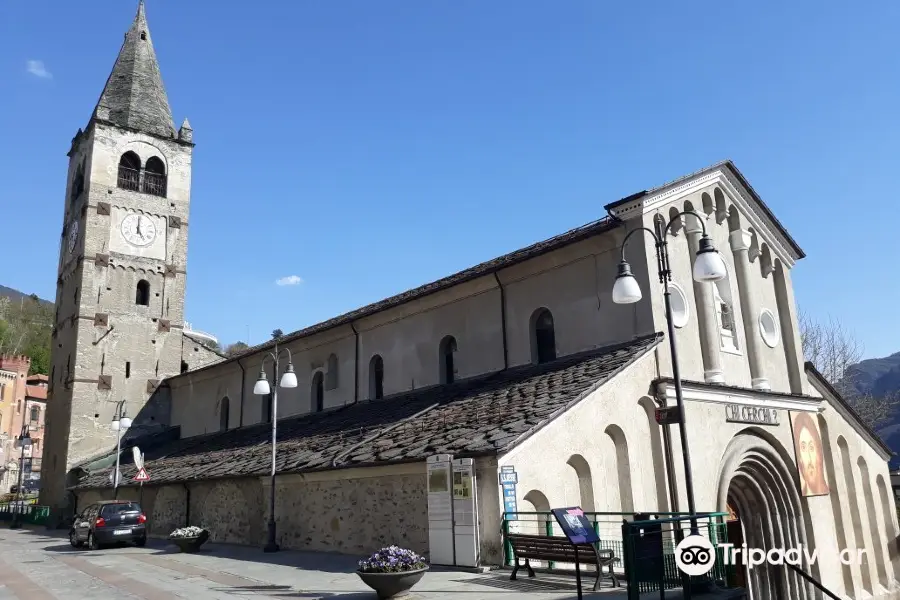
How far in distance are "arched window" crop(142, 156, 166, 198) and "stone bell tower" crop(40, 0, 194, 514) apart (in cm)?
6

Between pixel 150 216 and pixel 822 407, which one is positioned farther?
pixel 150 216

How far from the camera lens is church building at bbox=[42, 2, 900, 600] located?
15.5 m

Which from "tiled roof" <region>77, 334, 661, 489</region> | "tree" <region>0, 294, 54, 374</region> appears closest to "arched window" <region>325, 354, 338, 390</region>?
"tiled roof" <region>77, 334, 661, 489</region>

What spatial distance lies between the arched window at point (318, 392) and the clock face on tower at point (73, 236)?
69.8 ft

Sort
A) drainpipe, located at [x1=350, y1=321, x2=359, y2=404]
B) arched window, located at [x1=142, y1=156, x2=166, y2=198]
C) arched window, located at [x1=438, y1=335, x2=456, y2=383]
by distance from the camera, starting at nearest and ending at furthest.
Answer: arched window, located at [x1=438, y1=335, x2=456, y2=383] → drainpipe, located at [x1=350, y1=321, x2=359, y2=404] → arched window, located at [x1=142, y1=156, x2=166, y2=198]

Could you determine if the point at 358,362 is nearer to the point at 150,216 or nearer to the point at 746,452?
the point at 746,452

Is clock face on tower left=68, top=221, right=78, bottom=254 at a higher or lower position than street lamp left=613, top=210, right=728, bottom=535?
higher

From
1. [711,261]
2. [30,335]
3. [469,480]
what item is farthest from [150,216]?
[30,335]

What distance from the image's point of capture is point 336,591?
1238 cm

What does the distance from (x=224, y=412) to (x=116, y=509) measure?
40.7 ft

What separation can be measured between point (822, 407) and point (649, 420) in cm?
992

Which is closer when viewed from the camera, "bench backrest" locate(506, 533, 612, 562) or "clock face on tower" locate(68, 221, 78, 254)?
"bench backrest" locate(506, 533, 612, 562)

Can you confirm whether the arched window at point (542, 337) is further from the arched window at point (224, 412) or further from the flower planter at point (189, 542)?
the arched window at point (224, 412)

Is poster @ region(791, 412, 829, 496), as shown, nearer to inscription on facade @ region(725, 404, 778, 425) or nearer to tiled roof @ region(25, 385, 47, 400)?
inscription on facade @ region(725, 404, 778, 425)
